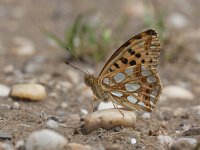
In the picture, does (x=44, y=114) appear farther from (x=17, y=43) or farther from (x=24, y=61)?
(x=17, y=43)

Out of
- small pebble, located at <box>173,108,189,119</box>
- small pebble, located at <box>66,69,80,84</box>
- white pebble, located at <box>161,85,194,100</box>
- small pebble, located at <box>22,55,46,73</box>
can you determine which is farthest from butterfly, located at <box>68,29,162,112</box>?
small pebble, located at <box>22,55,46,73</box>

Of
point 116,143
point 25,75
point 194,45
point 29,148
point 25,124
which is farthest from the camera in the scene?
point 194,45

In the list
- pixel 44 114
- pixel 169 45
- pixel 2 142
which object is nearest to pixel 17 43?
pixel 169 45

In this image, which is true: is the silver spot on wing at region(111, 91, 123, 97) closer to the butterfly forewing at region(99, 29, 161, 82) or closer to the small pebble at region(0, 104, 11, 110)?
the butterfly forewing at region(99, 29, 161, 82)

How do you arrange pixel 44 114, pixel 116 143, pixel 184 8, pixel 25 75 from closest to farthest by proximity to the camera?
pixel 116 143
pixel 44 114
pixel 25 75
pixel 184 8

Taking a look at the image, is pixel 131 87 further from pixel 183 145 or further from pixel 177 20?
pixel 177 20

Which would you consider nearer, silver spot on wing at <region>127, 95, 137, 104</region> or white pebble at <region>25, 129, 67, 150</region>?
white pebble at <region>25, 129, 67, 150</region>
